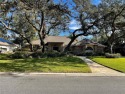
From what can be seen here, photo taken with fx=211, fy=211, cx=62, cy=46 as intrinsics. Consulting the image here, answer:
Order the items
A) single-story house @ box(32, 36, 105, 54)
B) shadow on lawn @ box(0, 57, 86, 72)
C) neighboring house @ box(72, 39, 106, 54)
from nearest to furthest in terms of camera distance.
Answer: shadow on lawn @ box(0, 57, 86, 72) → neighboring house @ box(72, 39, 106, 54) → single-story house @ box(32, 36, 105, 54)

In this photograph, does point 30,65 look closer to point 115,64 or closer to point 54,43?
point 115,64

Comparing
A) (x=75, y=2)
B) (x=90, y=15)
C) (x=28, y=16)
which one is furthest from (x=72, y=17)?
(x=28, y=16)

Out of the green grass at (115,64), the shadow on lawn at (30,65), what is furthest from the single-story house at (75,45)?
the shadow on lawn at (30,65)

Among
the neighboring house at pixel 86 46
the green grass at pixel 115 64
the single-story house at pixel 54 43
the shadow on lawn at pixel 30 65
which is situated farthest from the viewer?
the single-story house at pixel 54 43

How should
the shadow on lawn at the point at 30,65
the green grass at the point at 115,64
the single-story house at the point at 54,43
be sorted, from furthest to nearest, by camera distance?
1. the single-story house at the point at 54,43
2. the green grass at the point at 115,64
3. the shadow on lawn at the point at 30,65

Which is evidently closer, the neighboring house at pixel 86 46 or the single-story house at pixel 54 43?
the neighboring house at pixel 86 46

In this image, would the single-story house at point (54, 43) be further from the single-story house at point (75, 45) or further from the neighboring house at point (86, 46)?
the neighboring house at point (86, 46)

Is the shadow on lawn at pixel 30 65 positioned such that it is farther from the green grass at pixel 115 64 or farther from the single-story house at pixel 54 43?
the single-story house at pixel 54 43

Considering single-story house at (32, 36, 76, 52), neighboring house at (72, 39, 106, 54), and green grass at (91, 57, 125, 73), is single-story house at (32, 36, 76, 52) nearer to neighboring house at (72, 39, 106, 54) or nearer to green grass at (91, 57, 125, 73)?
neighboring house at (72, 39, 106, 54)

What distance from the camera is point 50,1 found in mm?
25516

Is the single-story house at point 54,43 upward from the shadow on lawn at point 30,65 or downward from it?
upward

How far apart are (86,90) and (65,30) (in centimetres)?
2549

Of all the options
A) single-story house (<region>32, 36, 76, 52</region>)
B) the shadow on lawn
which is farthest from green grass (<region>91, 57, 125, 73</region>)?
single-story house (<region>32, 36, 76, 52</region>)

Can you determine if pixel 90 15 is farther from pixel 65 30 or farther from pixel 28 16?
pixel 28 16
